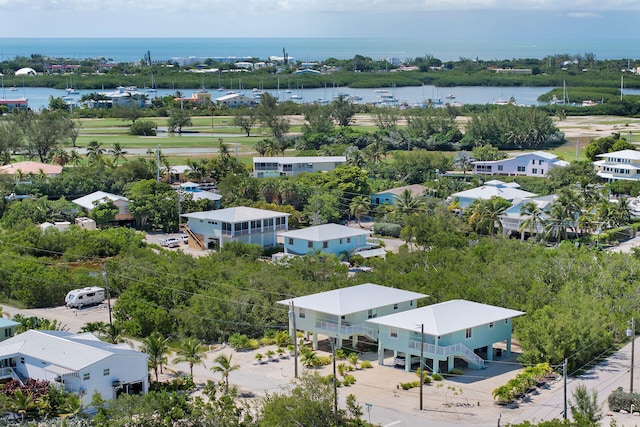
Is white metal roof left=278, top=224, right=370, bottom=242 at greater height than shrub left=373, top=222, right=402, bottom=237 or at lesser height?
greater

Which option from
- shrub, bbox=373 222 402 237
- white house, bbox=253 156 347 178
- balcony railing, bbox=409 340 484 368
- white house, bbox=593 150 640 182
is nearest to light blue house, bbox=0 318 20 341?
balcony railing, bbox=409 340 484 368

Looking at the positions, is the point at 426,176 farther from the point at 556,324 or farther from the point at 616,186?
the point at 556,324

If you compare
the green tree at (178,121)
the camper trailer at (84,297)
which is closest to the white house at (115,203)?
the camper trailer at (84,297)

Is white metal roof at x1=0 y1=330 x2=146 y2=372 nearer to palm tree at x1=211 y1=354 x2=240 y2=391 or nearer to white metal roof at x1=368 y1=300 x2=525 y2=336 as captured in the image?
palm tree at x1=211 y1=354 x2=240 y2=391

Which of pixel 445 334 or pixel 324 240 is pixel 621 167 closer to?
pixel 324 240

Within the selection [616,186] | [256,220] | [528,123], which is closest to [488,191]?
[616,186]

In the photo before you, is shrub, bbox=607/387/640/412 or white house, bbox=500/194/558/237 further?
white house, bbox=500/194/558/237

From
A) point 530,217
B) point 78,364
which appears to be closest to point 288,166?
point 530,217
